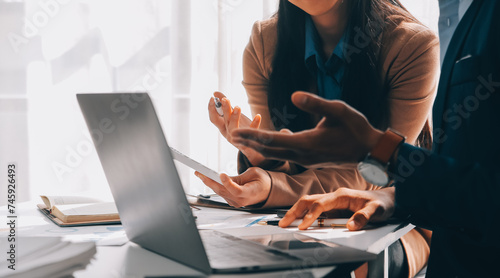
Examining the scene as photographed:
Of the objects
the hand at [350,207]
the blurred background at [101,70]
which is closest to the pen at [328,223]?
the hand at [350,207]

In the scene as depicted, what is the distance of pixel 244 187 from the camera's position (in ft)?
3.28

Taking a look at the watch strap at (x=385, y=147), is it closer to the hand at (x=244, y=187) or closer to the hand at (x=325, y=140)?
the hand at (x=325, y=140)

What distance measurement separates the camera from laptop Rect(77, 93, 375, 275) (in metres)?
0.55

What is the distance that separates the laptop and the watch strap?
130 mm

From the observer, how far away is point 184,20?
276cm

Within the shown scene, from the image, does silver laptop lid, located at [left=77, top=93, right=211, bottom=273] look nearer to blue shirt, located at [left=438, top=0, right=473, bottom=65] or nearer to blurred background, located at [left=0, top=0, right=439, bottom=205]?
blue shirt, located at [left=438, top=0, right=473, bottom=65]

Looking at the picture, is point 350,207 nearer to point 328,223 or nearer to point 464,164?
point 328,223

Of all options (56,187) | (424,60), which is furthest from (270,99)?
(56,187)

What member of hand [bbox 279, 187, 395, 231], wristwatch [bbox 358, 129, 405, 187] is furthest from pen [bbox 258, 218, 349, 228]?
wristwatch [bbox 358, 129, 405, 187]

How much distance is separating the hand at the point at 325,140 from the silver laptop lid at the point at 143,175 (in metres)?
0.12

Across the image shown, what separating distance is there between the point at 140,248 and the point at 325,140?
12.6 inches

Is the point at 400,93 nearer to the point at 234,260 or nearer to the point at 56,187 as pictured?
the point at 234,260

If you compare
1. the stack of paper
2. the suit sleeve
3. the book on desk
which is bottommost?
the book on desk

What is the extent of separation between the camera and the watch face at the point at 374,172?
25.4 inches
